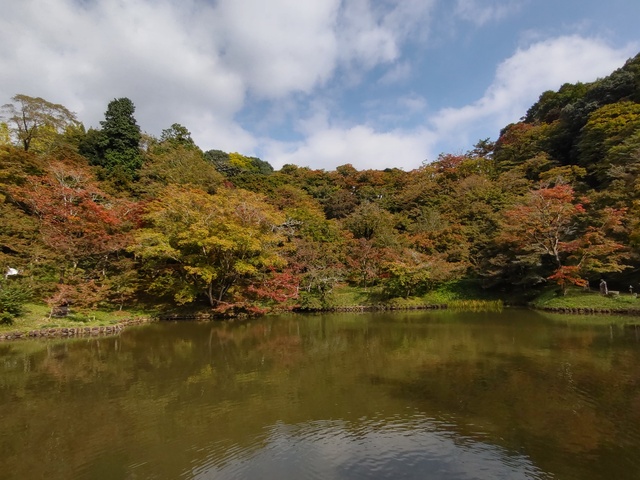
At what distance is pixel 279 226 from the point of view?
971 inches

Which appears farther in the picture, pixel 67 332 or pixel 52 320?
pixel 52 320

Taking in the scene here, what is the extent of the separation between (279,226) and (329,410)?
18.9 m

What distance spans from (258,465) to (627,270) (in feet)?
76.2

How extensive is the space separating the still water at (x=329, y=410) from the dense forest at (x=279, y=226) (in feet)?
24.2

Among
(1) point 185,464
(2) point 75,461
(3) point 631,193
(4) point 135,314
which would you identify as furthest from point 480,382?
(3) point 631,193

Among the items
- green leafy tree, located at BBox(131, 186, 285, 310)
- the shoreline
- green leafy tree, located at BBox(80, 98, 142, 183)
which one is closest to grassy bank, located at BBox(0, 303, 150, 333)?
the shoreline

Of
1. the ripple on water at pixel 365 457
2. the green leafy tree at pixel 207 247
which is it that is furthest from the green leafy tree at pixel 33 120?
the ripple on water at pixel 365 457

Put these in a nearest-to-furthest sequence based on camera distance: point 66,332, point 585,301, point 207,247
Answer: point 66,332, point 585,301, point 207,247

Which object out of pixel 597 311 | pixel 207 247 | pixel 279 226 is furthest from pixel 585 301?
pixel 207 247

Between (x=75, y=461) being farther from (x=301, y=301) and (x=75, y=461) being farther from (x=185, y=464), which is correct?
(x=301, y=301)

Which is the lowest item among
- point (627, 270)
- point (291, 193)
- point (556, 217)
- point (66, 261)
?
point (627, 270)

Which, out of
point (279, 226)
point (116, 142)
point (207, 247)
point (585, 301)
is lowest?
point (585, 301)

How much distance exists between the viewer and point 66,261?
17703mm

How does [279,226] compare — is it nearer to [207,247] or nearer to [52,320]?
[207,247]
